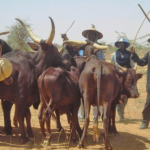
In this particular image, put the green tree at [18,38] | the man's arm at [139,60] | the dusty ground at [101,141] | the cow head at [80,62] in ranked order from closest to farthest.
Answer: the dusty ground at [101,141]
the cow head at [80,62]
the man's arm at [139,60]
the green tree at [18,38]

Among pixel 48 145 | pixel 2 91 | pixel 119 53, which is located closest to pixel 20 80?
pixel 2 91

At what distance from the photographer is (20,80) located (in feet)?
20.8

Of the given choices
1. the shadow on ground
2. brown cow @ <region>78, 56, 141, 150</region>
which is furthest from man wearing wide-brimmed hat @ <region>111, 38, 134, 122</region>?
brown cow @ <region>78, 56, 141, 150</region>

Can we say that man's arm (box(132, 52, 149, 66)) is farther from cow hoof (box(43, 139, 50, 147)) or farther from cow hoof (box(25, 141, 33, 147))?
cow hoof (box(25, 141, 33, 147))

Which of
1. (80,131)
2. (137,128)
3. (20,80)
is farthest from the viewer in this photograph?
(137,128)

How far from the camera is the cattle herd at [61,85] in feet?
19.5

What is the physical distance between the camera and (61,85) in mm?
6074

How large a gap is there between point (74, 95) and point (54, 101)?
1.67 ft

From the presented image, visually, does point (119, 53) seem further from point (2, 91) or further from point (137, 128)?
point (2, 91)

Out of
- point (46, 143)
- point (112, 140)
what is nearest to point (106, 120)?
point (112, 140)

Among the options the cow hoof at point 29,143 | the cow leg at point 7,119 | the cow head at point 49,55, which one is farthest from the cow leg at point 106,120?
the cow leg at point 7,119

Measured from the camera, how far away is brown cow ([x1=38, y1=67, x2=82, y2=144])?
596 centimetres

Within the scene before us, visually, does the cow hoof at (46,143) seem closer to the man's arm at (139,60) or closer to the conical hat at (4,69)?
the conical hat at (4,69)

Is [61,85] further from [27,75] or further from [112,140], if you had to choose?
[112,140]
